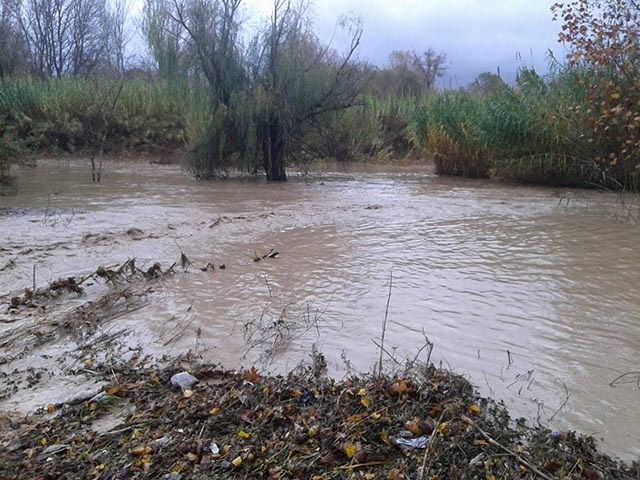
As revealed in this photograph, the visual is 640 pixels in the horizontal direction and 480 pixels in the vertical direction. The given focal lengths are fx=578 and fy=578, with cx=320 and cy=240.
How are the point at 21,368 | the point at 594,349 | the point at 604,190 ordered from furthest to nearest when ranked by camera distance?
the point at 604,190 < the point at 594,349 < the point at 21,368

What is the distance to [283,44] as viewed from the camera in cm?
1257

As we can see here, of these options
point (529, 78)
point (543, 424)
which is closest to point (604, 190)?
point (529, 78)

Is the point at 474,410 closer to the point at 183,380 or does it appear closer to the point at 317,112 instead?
the point at 183,380

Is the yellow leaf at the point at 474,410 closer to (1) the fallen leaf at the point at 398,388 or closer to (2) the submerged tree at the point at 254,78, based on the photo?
(1) the fallen leaf at the point at 398,388

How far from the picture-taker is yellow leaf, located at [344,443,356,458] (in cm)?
218

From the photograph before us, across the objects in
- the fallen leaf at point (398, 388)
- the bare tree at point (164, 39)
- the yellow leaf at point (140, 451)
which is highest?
the bare tree at point (164, 39)

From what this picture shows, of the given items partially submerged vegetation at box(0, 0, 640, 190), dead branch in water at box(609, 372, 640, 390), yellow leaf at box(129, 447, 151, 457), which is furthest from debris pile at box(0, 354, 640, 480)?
partially submerged vegetation at box(0, 0, 640, 190)

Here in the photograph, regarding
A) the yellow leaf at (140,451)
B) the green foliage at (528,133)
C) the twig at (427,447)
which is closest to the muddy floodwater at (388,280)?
the twig at (427,447)

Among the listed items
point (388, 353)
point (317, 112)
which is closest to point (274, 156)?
point (317, 112)

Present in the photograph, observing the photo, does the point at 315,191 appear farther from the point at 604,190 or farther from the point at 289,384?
the point at 289,384

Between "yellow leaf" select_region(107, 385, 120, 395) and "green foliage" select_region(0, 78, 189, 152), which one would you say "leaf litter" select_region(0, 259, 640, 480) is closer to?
"yellow leaf" select_region(107, 385, 120, 395)

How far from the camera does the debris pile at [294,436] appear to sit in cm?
212

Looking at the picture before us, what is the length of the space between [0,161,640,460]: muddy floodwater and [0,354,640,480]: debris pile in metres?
0.29

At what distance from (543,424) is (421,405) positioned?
0.53 m
